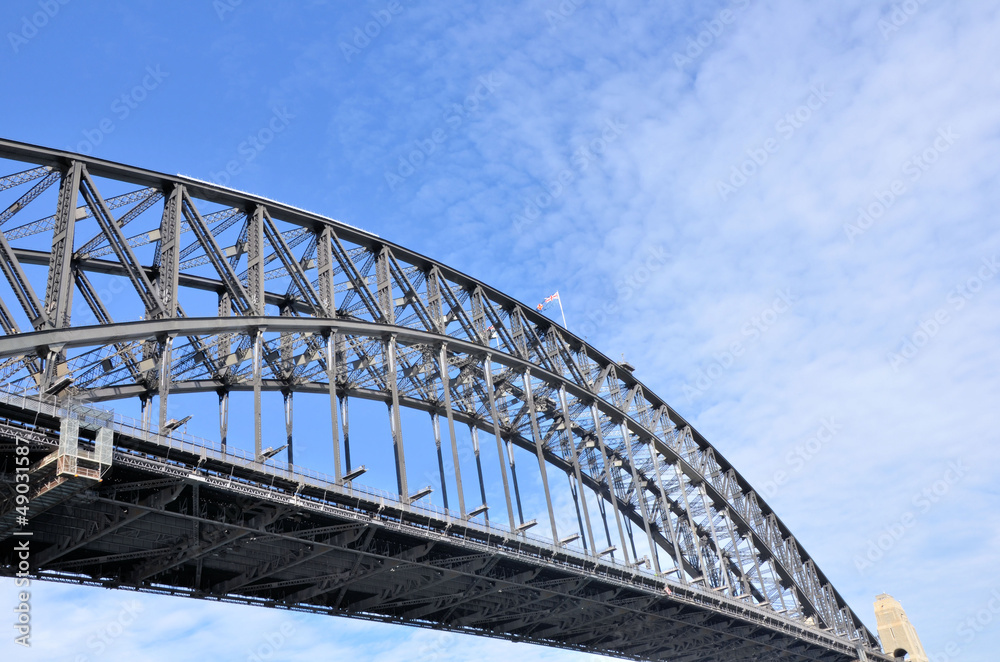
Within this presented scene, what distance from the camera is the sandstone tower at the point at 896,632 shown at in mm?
124062

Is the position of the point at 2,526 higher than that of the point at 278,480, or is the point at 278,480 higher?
the point at 278,480

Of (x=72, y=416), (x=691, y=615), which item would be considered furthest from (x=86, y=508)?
(x=691, y=615)

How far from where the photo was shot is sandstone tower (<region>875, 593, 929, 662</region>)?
407ft

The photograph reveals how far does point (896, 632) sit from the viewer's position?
125625 millimetres

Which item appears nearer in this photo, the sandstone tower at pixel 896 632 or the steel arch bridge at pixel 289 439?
the steel arch bridge at pixel 289 439

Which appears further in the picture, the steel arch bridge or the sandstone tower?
the sandstone tower

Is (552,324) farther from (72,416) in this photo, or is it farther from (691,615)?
(72,416)

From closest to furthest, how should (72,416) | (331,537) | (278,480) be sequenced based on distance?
(72,416)
(278,480)
(331,537)

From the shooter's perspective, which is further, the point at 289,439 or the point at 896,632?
the point at 896,632

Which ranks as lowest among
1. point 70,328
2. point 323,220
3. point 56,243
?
point 70,328

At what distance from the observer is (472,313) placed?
6081 centimetres

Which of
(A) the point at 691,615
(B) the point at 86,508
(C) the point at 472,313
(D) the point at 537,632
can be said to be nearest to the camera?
(B) the point at 86,508

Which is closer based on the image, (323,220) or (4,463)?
(4,463)

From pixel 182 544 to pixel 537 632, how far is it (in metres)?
34.0
